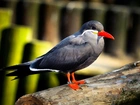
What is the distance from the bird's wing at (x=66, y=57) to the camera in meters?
3.29

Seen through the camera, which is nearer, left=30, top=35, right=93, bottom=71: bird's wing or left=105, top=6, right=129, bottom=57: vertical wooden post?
left=30, top=35, right=93, bottom=71: bird's wing

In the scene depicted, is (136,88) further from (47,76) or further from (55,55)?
(47,76)

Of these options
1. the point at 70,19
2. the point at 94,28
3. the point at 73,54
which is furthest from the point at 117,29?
the point at 94,28

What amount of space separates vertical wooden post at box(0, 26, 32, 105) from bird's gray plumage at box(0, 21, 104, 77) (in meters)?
2.95

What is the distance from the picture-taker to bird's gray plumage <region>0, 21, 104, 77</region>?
3221mm

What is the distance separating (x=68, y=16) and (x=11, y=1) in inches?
42.0

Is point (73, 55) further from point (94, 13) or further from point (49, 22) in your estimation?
point (94, 13)

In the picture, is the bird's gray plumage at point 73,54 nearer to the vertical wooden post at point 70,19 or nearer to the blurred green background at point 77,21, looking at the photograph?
the blurred green background at point 77,21

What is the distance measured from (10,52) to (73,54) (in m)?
3.10

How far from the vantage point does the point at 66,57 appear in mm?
3375

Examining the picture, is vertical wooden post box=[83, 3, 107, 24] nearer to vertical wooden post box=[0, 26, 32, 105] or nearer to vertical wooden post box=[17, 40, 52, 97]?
vertical wooden post box=[0, 26, 32, 105]

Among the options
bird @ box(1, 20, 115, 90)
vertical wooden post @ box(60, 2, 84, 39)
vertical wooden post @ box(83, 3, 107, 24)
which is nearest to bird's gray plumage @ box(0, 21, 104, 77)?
bird @ box(1, 20, 115, 90)

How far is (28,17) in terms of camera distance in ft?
31.7

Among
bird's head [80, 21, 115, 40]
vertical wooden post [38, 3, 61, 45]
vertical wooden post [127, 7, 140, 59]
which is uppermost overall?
bird's head [80, 21, 115, 40]
